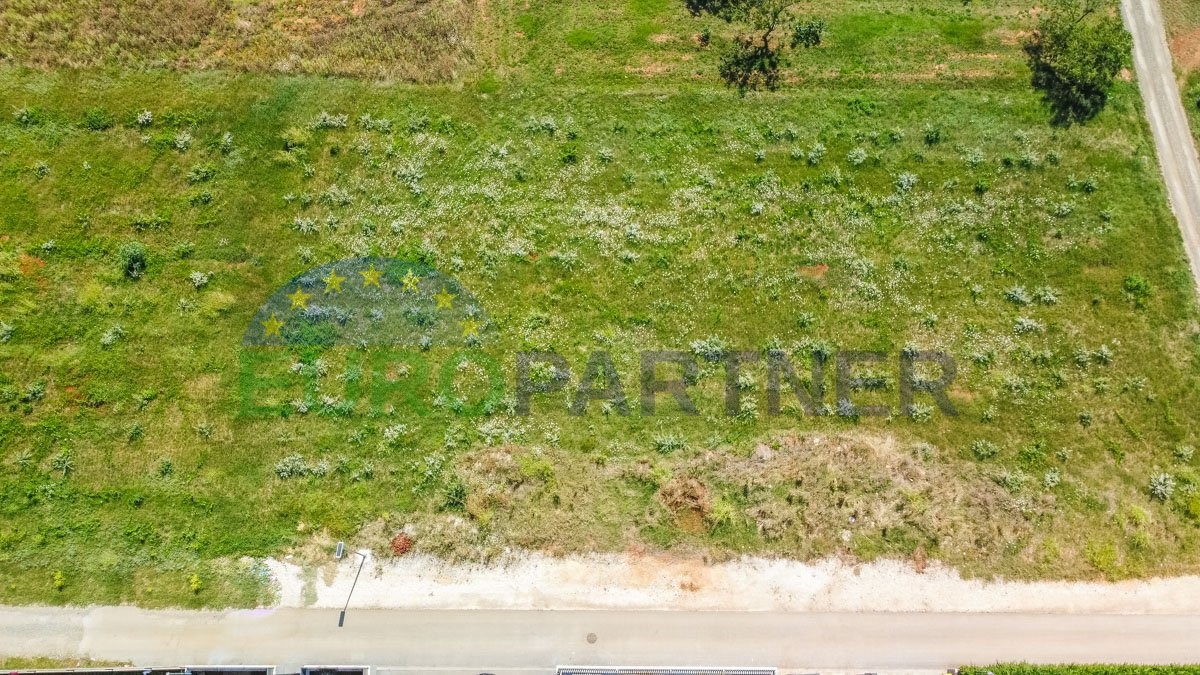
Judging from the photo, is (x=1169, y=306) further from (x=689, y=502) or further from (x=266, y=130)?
(x=266, y=130)

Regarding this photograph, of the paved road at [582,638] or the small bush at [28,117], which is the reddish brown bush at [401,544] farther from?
the small bush at [28,117]

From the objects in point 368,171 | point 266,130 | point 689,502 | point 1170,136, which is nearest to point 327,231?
point 368,171

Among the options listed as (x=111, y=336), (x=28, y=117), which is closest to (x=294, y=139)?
(x=111, y=336)

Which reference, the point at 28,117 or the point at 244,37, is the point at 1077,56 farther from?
the point at 28,117

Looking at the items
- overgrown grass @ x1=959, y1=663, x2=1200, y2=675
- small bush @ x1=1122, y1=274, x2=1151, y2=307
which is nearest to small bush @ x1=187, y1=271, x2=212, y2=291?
overgrown grass @ x1=959, y1=663, x2=1200, y2=675
